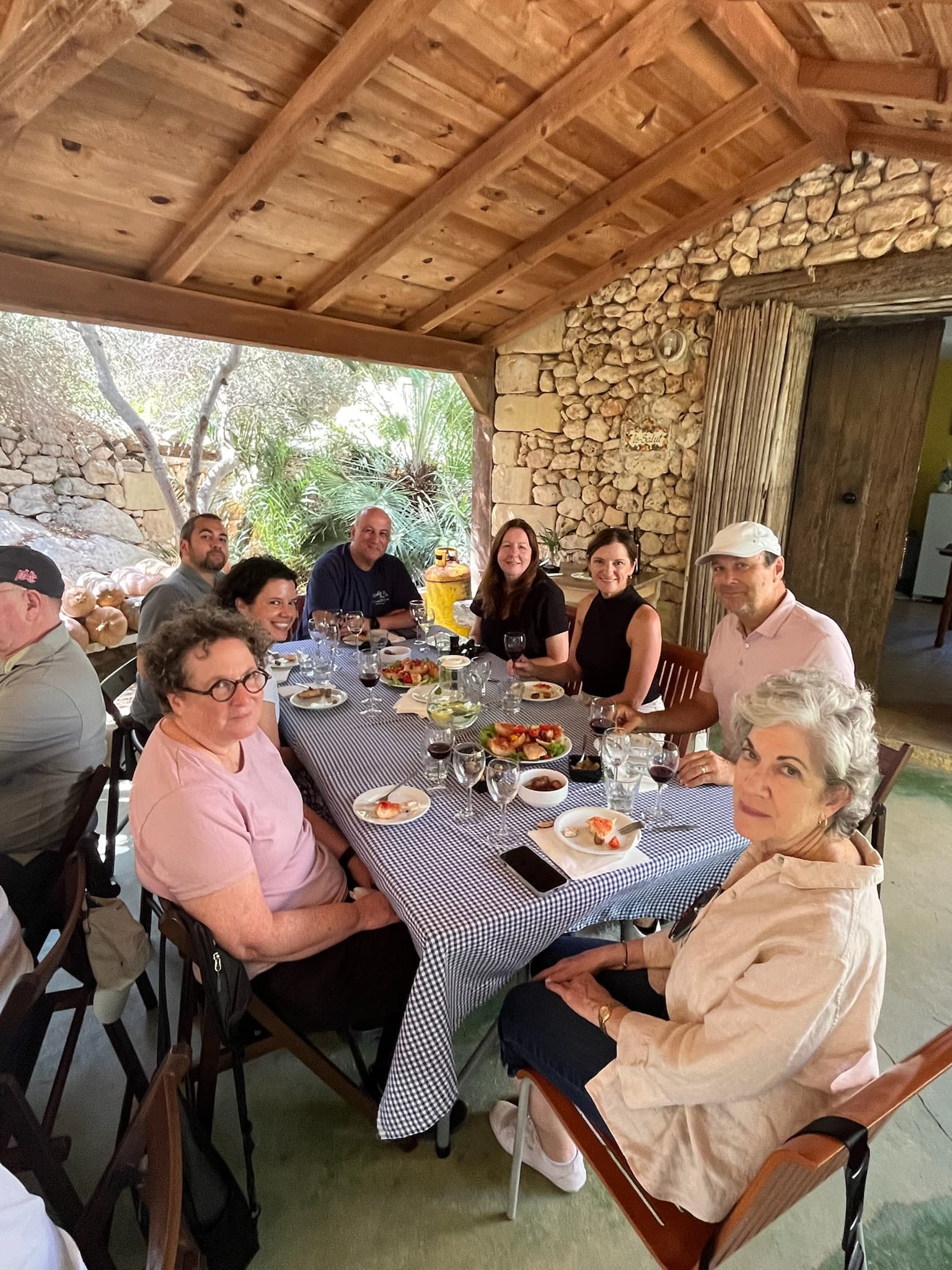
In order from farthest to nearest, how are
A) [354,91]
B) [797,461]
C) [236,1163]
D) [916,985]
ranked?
[797,461] < [354,91] < [916,985] < [236,1163]

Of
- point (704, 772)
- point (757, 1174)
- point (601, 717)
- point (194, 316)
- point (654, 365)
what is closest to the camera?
point (757, 1174)

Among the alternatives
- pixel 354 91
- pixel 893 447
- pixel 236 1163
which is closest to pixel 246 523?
pixel 354 91

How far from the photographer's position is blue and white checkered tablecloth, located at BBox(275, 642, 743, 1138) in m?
1.38

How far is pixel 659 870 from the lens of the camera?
61.6 inches

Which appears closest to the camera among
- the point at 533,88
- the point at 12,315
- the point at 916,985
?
the point at 916,985

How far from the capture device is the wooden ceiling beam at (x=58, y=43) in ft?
5.99

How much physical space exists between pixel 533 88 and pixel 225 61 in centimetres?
135

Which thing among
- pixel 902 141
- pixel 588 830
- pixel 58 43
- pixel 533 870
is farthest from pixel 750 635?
pixel 902 141

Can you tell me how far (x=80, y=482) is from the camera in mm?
8766

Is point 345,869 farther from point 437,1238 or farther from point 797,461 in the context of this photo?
point 797,461

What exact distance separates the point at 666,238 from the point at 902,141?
141 centimetres

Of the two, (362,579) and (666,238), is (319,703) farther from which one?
(666,238)

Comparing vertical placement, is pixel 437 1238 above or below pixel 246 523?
below

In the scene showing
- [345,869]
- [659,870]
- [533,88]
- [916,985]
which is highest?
[533,88]
